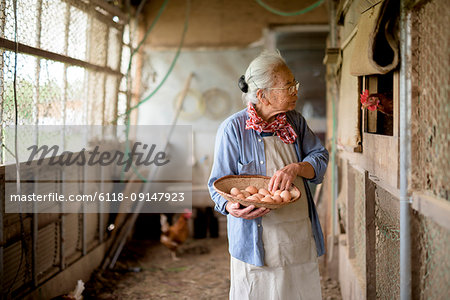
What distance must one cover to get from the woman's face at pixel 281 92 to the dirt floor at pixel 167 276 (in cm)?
209

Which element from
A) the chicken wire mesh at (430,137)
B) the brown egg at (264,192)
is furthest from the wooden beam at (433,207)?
the brown egg at (264,192)

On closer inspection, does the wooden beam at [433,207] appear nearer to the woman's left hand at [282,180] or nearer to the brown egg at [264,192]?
the woman's left hand at [282,180]

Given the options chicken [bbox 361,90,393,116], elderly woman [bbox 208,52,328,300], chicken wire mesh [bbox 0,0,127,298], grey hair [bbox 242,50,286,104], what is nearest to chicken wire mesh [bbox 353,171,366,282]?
chicken [bbox 361,90,393,116]

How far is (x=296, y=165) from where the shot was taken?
2.08 m

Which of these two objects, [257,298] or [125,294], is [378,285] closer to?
[257,298]

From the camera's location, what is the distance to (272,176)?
2.13 meters

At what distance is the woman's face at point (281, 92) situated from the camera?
7.06 feet

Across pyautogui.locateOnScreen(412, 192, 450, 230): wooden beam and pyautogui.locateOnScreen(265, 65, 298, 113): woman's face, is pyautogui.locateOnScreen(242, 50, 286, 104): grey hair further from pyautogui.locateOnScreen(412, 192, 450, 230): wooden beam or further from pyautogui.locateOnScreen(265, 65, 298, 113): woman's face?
pyautogui.locateOnScreen(412, 192, 450, 230): wooden beam

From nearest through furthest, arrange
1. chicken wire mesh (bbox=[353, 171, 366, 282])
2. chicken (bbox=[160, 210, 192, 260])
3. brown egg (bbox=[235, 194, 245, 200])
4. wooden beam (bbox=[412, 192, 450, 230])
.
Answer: wooden beam (bbox=[412, 192, 450, 230]) → brown egg (bbox=[235, 194, 245, 200]) → chicken wire mesh (bbox=[353, 171, 366, 282]) → chicken (bbox=[160, 210, 192, 260])

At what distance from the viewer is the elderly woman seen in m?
2.10

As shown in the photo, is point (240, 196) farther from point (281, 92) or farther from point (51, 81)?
point (51, 81)

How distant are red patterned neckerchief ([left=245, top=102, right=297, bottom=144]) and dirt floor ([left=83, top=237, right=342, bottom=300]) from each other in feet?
6.42

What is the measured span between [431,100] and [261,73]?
83 cm

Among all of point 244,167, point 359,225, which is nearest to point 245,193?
point 244,167
